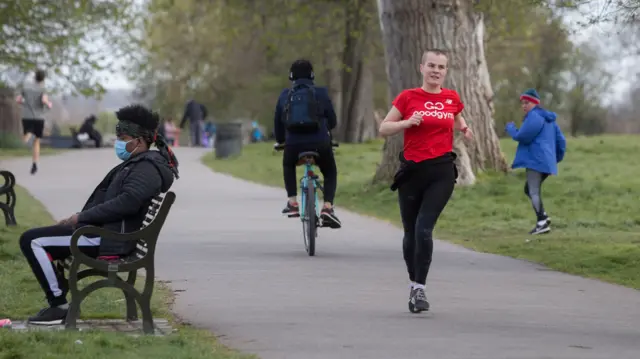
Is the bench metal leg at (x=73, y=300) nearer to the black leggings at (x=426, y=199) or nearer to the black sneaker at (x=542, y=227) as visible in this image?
the black leggings at (x=426, y=199)

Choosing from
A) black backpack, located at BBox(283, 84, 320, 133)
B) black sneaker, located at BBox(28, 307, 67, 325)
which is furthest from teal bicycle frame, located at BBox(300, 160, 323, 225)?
black sneaker, located at BBox(28, 307, 67, 325)

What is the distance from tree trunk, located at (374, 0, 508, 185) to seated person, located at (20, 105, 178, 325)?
14467 mm

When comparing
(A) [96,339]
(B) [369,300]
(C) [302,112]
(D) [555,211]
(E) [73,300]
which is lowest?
(D) [555,211]

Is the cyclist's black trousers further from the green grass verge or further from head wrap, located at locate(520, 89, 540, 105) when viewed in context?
the green grass verge

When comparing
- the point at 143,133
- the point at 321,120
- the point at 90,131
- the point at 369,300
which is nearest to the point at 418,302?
the point at 369,300

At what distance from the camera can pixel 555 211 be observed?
68.6 ft

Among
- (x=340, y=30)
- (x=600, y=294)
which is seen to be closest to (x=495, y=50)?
(x=340, y=30)

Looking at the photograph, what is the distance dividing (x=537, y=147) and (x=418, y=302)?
26.3 ft

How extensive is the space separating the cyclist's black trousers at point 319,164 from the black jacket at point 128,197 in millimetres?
5914

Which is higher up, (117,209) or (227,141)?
(117,209)

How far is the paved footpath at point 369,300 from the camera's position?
8508 mm

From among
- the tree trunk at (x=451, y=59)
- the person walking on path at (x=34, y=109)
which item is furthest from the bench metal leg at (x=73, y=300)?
the person walking on path at (x=34, y=109)

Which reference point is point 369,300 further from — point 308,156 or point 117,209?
point 308,156

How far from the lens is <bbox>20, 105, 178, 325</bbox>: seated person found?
8922 mm
